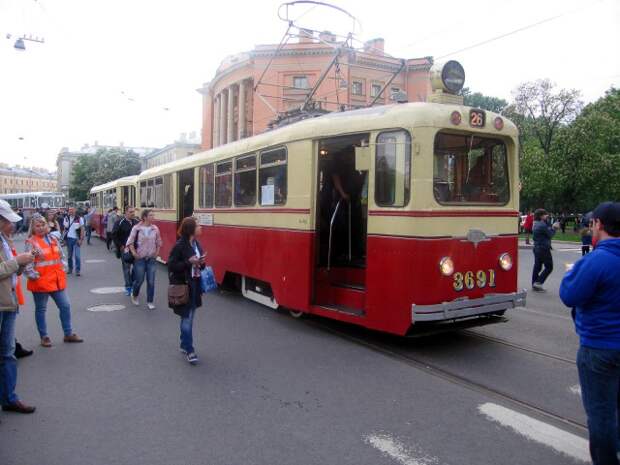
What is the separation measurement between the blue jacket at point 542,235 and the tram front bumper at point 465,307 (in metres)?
5.20

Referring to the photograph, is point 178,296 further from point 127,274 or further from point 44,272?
point 127,274

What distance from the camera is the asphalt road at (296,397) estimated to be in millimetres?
3836

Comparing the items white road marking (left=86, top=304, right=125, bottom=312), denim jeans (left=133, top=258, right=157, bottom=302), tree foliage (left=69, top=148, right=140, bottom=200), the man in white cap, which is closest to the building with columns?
tree foliage (left=69, top=148, right=140, bottom=200)

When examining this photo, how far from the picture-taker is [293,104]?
144 ft

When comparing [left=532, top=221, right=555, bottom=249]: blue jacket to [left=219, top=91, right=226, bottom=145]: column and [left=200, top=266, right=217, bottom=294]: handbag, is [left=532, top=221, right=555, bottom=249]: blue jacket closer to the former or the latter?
[left=200, top=266, right=217, bottom=294]: handbag

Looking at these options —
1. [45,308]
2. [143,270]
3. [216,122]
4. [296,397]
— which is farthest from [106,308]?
[216,122]

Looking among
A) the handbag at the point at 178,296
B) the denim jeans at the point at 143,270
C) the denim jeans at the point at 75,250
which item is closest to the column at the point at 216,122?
the denim jeans at the point at 75,250

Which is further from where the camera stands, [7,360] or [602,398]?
[7,360]

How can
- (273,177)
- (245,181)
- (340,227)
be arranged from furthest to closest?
(245,181) < (273,177) < (340,227)

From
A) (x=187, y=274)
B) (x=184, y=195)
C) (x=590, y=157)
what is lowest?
(x=187, y=274)

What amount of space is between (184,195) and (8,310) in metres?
8.87

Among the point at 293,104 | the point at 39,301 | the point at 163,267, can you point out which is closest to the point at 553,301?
the point at 39,301

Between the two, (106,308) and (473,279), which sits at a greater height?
(473,279)

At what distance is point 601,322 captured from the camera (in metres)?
3.10
